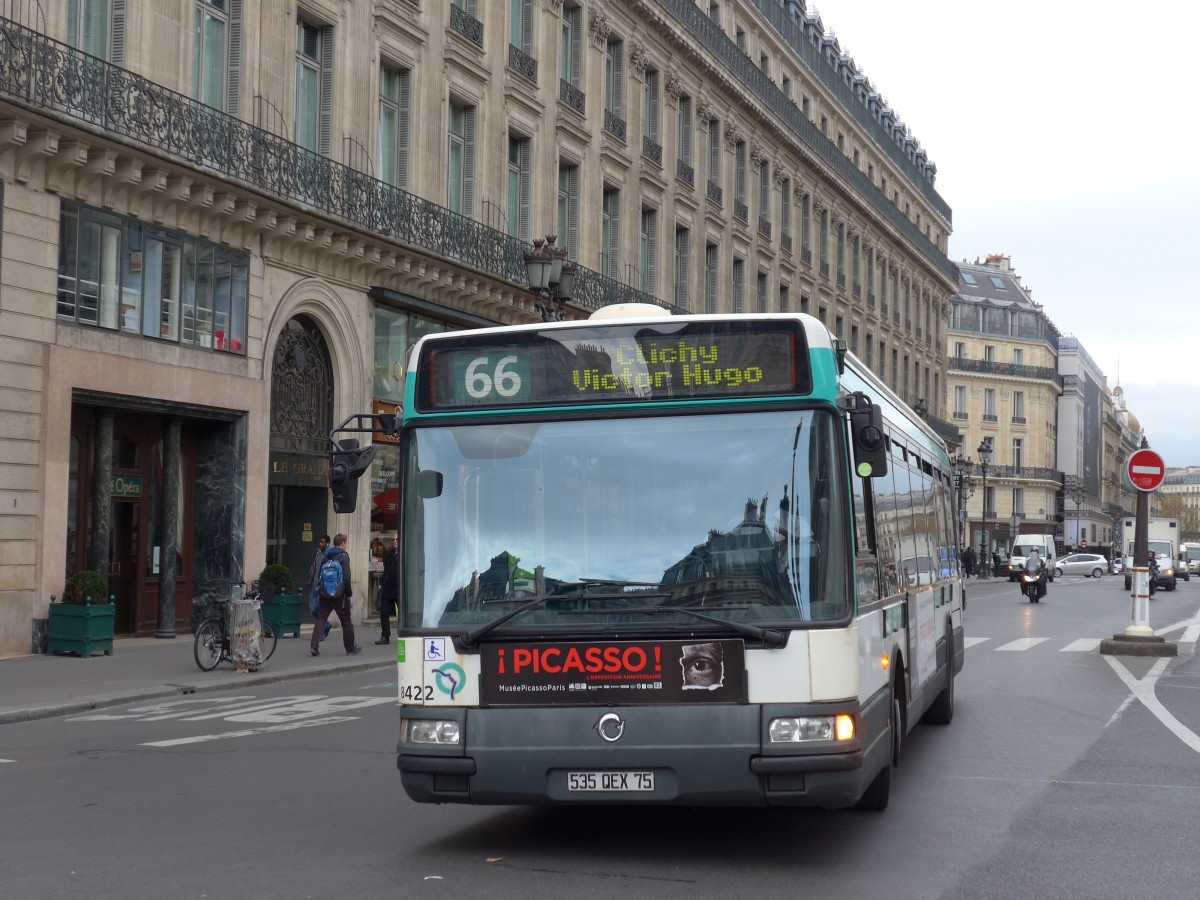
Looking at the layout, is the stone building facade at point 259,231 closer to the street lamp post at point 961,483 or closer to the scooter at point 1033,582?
the street lamp post at point 961,483

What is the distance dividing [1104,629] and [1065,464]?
96.2 metres

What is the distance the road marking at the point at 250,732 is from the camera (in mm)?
11984

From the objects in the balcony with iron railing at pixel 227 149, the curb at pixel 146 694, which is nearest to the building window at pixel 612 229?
the balcony with iron railing at pixel 227 149

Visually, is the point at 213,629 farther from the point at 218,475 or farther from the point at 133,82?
the point at 133,82

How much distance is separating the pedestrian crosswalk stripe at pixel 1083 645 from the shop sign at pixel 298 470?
483 inches

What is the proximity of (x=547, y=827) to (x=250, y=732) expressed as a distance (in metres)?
5.20

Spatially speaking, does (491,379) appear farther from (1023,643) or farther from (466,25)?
(466,25)

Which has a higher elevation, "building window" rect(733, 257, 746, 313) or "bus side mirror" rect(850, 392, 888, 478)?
"building window" rect(733, 257, 746, 313)

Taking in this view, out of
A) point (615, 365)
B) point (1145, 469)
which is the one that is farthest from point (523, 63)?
point (615, 365)

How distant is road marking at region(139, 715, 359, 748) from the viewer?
1198 centimetres

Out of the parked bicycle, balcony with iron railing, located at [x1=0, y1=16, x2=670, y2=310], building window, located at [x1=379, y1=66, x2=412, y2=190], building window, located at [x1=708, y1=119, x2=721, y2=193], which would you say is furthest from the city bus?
building window, located at [x1=708, y1=119, x2=721, y2=193]

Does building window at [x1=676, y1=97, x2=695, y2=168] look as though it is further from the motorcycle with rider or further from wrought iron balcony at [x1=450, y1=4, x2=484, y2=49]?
the motorcycle with rider

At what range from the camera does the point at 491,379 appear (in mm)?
7652

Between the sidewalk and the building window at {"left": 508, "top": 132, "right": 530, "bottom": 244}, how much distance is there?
1290cm
